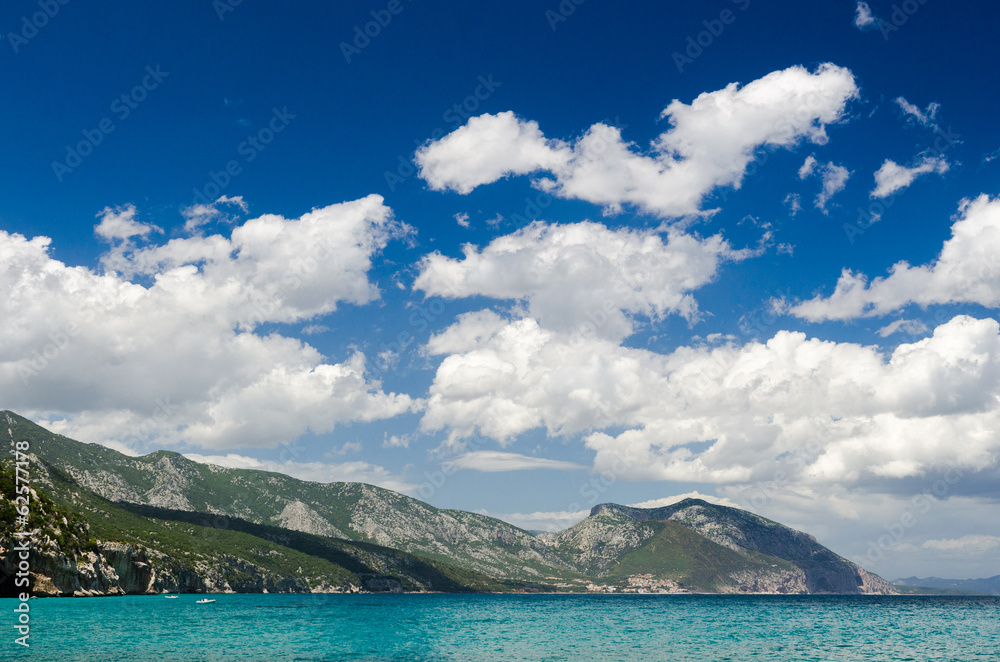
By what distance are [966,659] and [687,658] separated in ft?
115

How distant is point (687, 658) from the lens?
73.6 m

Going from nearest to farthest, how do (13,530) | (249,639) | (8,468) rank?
(249,639), (13,530), (8,468)

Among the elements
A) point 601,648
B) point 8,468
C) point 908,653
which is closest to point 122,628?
point 601,648

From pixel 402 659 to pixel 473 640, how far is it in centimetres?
2758

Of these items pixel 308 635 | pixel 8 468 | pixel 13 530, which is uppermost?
pixel 8 468

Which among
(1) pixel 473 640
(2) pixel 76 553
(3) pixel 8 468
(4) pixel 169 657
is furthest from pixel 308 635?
(3) pixel 8 468

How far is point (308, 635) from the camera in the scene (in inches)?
3767

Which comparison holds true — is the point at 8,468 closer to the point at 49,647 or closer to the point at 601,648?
the point at 49,647

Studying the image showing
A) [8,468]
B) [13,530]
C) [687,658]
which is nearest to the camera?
[687,658]

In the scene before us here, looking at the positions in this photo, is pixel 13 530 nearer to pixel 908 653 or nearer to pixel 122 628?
pixel 122 628

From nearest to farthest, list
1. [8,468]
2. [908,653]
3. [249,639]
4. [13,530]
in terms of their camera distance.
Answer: [908,653], [249,639], [13,530], [8,468]

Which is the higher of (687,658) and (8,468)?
(8,468)

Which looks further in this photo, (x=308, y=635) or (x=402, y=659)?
(x=308, y=635)

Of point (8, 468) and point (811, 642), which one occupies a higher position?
point (8, 468)
